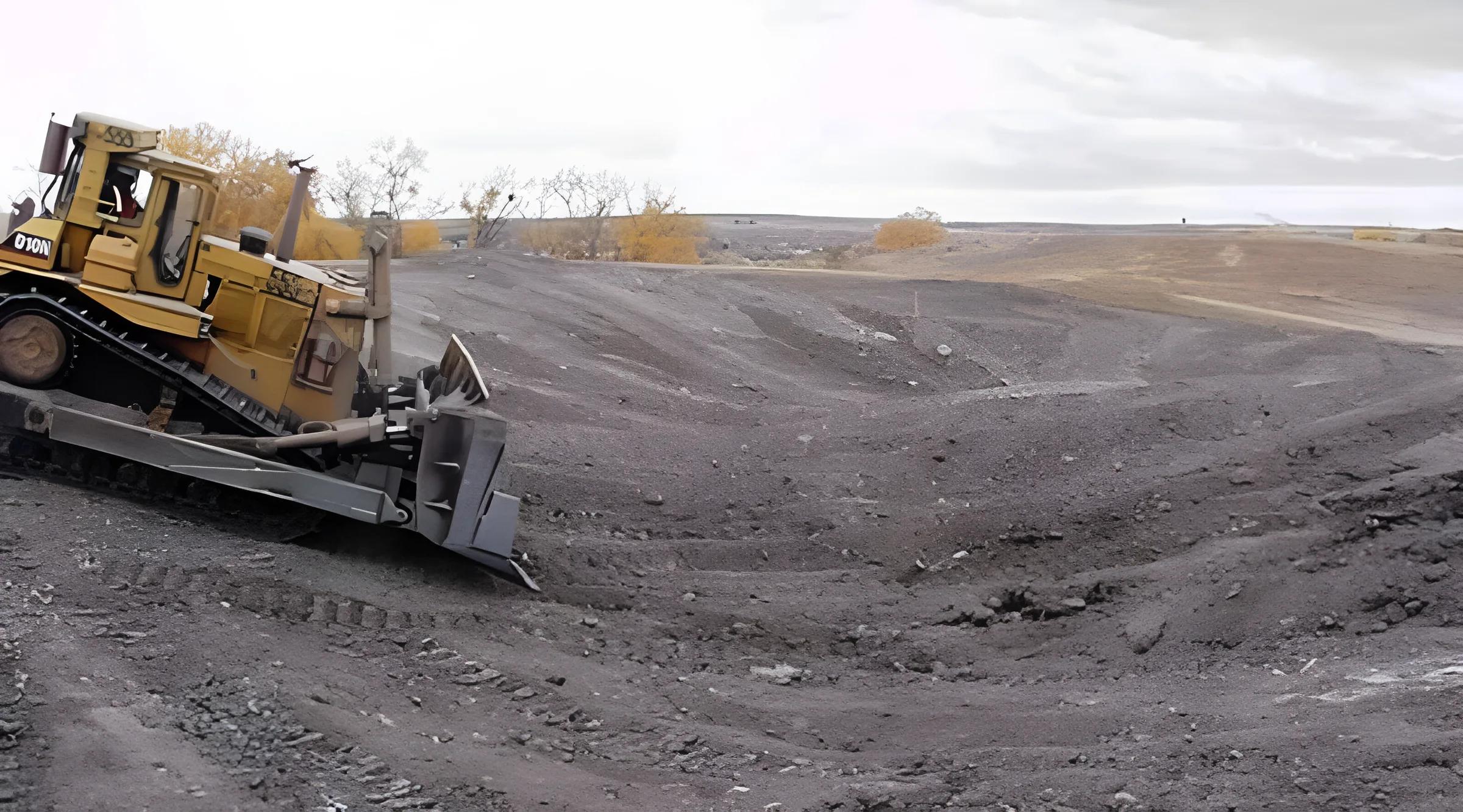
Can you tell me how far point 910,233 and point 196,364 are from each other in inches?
1568

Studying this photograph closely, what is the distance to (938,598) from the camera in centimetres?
1148

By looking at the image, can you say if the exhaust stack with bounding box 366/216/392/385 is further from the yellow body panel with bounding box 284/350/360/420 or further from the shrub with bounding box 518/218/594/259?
the shrub with bounding box 518/218/594/259

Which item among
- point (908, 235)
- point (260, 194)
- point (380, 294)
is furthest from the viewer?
point (908, 235)

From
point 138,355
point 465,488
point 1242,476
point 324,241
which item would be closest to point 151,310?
point 138,355

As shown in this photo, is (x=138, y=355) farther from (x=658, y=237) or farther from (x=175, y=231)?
(x=658, y=237)

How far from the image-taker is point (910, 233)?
4750 centimetres

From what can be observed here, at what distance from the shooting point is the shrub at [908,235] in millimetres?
46438

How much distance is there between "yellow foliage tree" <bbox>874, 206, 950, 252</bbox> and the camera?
4644 cm

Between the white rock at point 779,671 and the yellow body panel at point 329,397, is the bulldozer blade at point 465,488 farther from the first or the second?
the white rock at point 779,671

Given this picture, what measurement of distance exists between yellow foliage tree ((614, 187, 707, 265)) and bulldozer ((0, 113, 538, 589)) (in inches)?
1121

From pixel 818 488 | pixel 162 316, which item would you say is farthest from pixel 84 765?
pixel 818 488

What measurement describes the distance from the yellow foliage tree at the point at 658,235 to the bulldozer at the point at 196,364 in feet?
93.4

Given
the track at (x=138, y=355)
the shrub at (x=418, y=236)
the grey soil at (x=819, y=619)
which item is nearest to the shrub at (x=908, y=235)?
the shrub at (x=418, y=236)

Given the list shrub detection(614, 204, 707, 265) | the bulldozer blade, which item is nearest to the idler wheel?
the bulldozer blade
